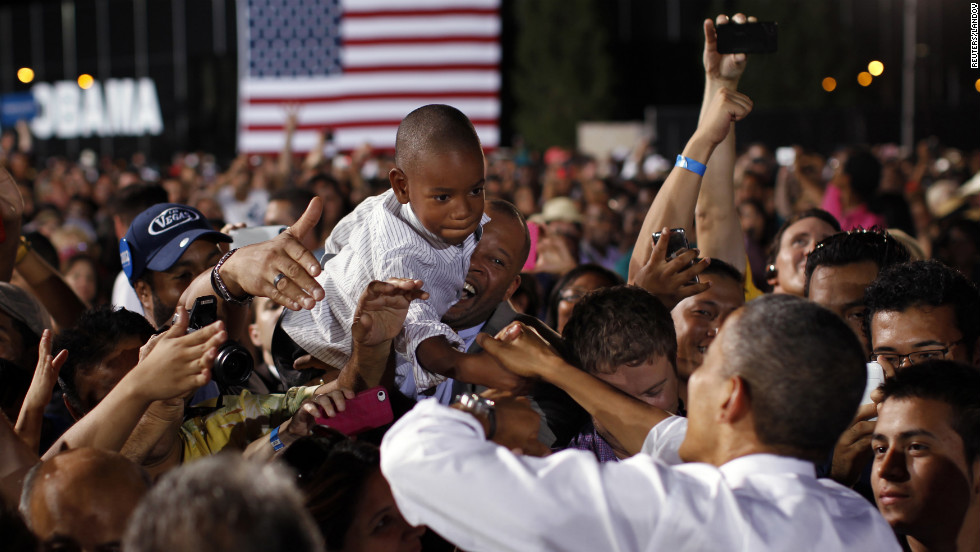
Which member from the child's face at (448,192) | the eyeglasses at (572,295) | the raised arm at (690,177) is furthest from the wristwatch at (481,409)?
the eyeglasses at (572,295)

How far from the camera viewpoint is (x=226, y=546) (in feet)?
4.49

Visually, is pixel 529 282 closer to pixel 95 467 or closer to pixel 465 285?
pixel 465 285

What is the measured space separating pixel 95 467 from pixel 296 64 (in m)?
20.1

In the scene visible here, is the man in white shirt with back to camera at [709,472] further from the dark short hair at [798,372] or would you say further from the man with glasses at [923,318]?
the man with glasses at [923,318]

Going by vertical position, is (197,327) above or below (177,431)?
above

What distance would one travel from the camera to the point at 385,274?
2.96 meters

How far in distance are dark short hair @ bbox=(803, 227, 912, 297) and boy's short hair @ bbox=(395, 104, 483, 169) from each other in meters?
1.44

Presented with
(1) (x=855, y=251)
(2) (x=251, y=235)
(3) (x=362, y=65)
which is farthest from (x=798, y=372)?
(3) (x=362, y=65)

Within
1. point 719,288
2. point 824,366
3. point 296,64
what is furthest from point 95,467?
point 296,64

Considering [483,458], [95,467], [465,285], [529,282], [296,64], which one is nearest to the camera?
[483,458]

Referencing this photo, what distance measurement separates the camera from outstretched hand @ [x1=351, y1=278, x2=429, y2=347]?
262 cm

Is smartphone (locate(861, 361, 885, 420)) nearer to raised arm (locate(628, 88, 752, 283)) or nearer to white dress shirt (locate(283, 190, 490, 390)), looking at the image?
raised arm (locate(628, 88, 752, 283))

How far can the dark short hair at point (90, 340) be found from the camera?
3035 millimetres

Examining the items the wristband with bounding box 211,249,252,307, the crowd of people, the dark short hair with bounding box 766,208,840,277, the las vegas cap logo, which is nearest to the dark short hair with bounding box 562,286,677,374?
the crowd of people
